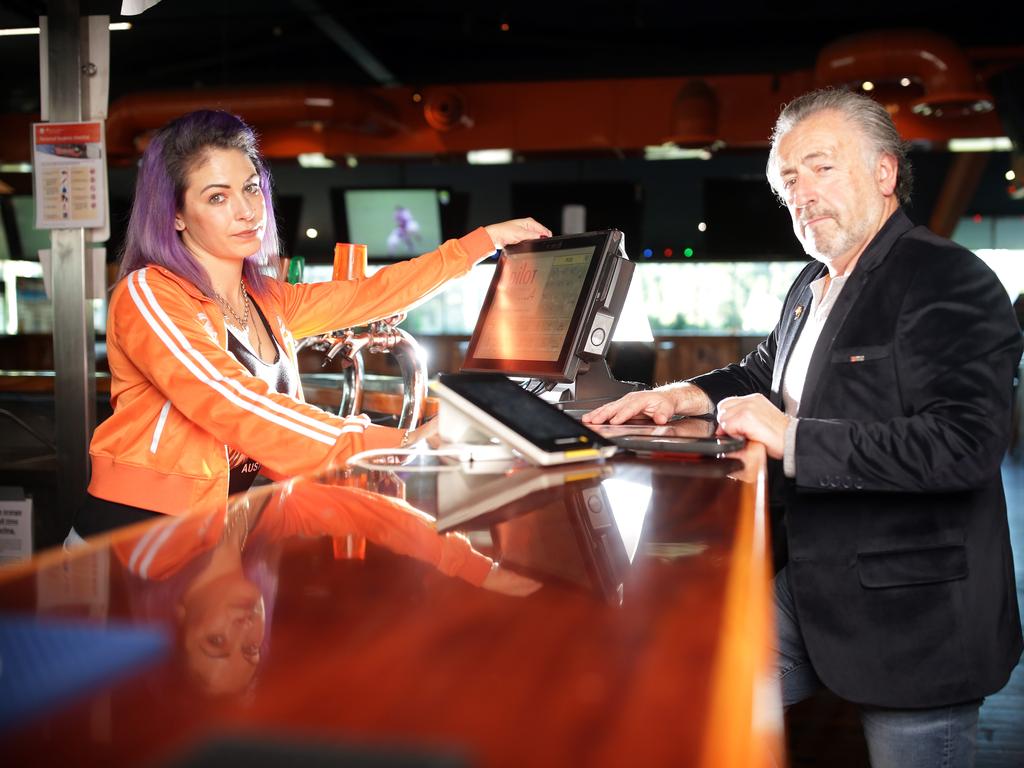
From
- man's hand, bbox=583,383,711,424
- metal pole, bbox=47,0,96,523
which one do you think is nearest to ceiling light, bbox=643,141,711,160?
metal pole, bbox=47,0,96,523

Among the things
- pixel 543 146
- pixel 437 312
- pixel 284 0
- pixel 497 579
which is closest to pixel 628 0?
pixel 543 146

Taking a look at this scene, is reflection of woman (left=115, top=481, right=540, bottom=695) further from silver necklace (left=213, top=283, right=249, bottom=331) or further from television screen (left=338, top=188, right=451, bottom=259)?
television screen (left=338, top=188, right=451, bottom=259)

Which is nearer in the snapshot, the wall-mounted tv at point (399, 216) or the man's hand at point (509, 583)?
the man's hand at point (509, 583)

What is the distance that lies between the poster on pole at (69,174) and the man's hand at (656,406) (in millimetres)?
1902

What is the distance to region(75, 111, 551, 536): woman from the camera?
1612 mm

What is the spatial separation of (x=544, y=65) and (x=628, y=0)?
6.70 ft

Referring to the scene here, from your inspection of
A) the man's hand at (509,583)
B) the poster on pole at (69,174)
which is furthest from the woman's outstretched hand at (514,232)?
the man's hand at (509,583)

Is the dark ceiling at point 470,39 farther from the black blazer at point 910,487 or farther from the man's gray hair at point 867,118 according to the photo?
the black blazer at point 910,487

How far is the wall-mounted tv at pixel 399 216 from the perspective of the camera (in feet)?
32.7

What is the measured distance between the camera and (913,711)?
5.11 feet

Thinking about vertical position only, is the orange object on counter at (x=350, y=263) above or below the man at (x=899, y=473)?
above

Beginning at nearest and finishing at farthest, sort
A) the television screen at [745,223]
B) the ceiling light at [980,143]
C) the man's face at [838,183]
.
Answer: the man's face at [838,183] → the ceiling light at [980,143] → the television screen at [745,223]

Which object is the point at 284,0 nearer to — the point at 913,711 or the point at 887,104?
the point at 887,104

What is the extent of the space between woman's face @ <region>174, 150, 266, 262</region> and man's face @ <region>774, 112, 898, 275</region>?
3.61 feet
